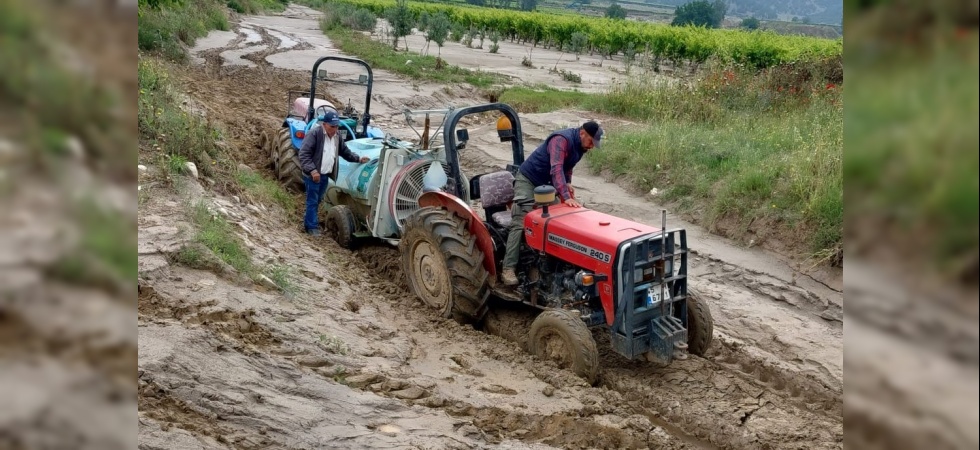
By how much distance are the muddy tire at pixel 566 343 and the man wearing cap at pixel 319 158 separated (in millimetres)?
3854

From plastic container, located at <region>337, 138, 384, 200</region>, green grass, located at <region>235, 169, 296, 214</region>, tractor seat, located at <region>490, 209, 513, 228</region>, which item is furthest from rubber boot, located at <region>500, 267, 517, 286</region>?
green grass, located at <region>235, 169, 296, 214</region>

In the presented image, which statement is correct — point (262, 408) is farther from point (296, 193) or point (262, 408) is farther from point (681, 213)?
point (681, 213)

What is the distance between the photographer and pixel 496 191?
24.5 feet

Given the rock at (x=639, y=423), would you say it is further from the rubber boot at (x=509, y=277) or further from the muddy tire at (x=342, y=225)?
the muddy tire at (x=342, y=225)

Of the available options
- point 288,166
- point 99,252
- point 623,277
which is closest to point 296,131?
point 288,166

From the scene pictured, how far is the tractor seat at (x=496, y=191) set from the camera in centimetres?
745

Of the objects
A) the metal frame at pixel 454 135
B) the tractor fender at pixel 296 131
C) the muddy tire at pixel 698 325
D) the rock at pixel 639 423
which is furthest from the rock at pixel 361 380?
the tractor fender at pixel 296 131

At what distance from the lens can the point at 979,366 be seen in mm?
775

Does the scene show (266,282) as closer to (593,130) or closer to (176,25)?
(593,130)

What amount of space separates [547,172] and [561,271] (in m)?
0.87

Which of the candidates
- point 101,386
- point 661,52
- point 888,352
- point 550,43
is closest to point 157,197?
point 101,386

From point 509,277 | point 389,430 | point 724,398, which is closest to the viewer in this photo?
point 389,430

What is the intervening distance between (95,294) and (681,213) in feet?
33.8

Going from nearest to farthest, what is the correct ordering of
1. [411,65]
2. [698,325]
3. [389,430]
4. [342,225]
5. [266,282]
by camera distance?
[389,430]
[698,325]
[266,282]
[342,225]
[411,65]
